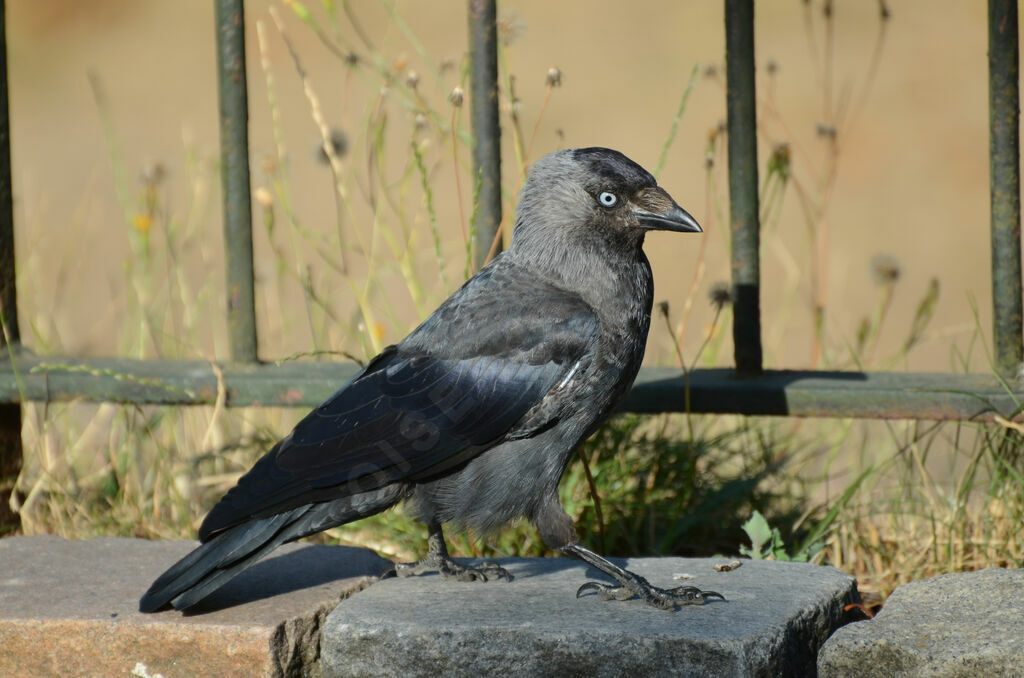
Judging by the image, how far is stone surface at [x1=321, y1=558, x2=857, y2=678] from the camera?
2.10 meters

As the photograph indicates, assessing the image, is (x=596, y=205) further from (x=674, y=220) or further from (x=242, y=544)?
(x=242, y=544)

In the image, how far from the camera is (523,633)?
2.16 metres

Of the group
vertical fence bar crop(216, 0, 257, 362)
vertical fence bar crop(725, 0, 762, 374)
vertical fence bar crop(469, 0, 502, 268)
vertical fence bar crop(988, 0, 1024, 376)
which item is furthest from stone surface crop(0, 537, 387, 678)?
vertical fence bar crop(988, 0, 1024, 376)

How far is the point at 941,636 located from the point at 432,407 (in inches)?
41.9

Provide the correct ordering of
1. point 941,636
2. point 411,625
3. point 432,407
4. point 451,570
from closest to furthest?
1. point 941,636
2. point 411,625
3. point 432,407
4. point 451,570

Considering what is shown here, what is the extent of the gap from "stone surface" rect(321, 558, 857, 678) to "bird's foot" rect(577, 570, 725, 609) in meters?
0.02

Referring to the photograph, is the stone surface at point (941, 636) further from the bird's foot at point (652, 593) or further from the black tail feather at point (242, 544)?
the black tail feather at point (242, 544)

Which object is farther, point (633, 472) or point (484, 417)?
point (633, 472)

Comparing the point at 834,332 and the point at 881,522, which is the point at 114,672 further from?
the point at 834,332

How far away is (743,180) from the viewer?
2.94 meters

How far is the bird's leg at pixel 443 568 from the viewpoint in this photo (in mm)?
2635

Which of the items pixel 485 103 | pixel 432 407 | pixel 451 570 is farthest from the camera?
pixel 485 103

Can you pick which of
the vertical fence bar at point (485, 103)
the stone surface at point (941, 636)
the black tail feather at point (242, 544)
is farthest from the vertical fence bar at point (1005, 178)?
the black tail feather at point (242, 544)

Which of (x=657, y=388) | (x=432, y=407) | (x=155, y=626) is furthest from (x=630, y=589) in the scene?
(x=155, y=626)
